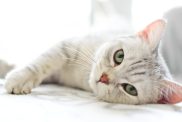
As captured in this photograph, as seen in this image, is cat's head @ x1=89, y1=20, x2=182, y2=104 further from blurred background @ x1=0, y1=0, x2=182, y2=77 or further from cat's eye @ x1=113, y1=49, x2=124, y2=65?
blurred background @ x1=0, y1=0, x2=182, y2=77

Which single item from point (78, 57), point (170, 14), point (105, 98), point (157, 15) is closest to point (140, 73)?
point (105, 98)

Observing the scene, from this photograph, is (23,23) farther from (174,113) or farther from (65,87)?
(174,113)

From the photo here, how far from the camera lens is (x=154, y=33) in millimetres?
1138

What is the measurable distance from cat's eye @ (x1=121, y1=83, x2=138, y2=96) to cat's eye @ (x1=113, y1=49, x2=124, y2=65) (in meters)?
0.07

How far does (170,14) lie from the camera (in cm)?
185

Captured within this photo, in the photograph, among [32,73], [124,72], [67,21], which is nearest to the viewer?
[124,72]

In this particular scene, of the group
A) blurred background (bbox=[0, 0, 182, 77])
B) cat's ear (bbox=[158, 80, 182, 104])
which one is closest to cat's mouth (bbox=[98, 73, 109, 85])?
cat's ear (bbox=[158, 80, 182, 104])

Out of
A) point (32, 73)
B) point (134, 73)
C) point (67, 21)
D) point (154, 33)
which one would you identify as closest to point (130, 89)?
point (134, 73)

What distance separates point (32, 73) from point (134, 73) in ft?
1.13

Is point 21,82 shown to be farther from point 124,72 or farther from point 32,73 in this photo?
point 124,72

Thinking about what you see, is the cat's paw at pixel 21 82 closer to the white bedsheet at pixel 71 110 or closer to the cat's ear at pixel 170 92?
the white bedsheet at pixel 71 110

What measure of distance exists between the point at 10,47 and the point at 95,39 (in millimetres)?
596

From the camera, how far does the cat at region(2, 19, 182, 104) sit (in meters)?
1.05

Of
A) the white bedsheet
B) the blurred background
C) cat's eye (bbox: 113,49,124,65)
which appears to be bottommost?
the white bedsheet
